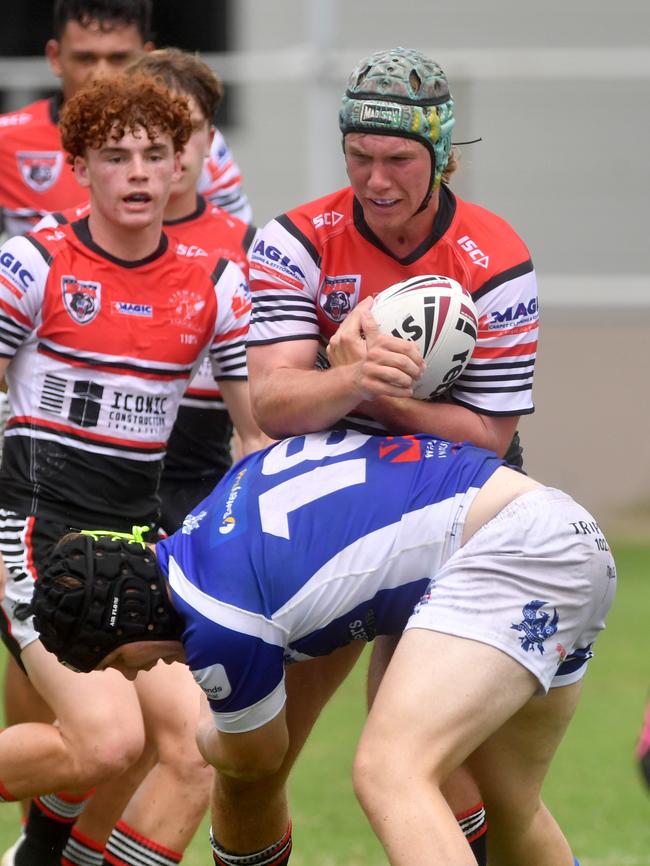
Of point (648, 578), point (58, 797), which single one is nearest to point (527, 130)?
point (648, 578)

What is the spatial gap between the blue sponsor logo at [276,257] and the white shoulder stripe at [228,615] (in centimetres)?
95

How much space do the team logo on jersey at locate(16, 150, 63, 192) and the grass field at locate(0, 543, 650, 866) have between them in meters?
→ 2.55

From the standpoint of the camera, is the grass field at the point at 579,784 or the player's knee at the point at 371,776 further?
the grass field at the point at 579,784

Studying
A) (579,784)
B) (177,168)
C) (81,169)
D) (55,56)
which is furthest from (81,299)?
(579,784)

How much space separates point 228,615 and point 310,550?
0.80 ft

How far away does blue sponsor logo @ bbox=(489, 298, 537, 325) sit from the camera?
4086 millimetres

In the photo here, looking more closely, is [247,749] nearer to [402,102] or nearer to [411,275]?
[411,275]

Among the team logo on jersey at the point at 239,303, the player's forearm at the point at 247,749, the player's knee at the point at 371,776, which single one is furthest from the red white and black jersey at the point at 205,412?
the player's knee at the point at 371,776

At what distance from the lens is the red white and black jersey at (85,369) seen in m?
4.68

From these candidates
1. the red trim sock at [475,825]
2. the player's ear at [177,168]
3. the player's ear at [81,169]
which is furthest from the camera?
the player's ear at [177,168]

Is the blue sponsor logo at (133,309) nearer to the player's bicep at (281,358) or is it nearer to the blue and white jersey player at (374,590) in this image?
the player's bicep at (281,358)

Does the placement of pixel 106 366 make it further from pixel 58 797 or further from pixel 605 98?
pixel 605 98

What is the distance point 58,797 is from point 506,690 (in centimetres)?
215

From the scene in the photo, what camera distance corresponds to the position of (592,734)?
8234 millimetres
